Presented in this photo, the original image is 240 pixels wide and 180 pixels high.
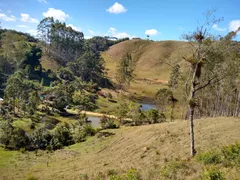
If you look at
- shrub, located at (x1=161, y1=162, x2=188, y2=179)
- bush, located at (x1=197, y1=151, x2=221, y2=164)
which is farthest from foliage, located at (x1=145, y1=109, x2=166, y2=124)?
shrub, located at (x1=161, y1=162, x2=188, y2=179)

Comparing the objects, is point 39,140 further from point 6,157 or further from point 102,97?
point 102,97

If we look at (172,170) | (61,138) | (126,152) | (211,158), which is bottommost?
(61,138)

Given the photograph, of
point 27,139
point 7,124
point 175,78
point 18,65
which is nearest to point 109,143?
point 27,139

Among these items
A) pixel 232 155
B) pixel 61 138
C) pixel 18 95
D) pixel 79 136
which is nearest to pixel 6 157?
pixel 61 138

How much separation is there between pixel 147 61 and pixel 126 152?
12570 centimetres

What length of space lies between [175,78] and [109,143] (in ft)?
126

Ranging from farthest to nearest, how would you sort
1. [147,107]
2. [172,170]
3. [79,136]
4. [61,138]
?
[147,107] < [79,136] < [61,138] < [172,170]

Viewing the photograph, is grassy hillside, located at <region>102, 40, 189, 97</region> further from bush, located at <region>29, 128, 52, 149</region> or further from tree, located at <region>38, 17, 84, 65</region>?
bush, located at <region>29, 128, 52, 149</region>

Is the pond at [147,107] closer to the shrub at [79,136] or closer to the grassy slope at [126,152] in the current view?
the shrub at [79,136]

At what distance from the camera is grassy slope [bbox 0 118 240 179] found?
22.3m

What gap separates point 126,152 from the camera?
90.4ft

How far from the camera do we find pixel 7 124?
3866 centimetres

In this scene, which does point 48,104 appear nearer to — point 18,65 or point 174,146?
point 18,65

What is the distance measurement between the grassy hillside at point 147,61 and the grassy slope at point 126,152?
65076 millimetres
